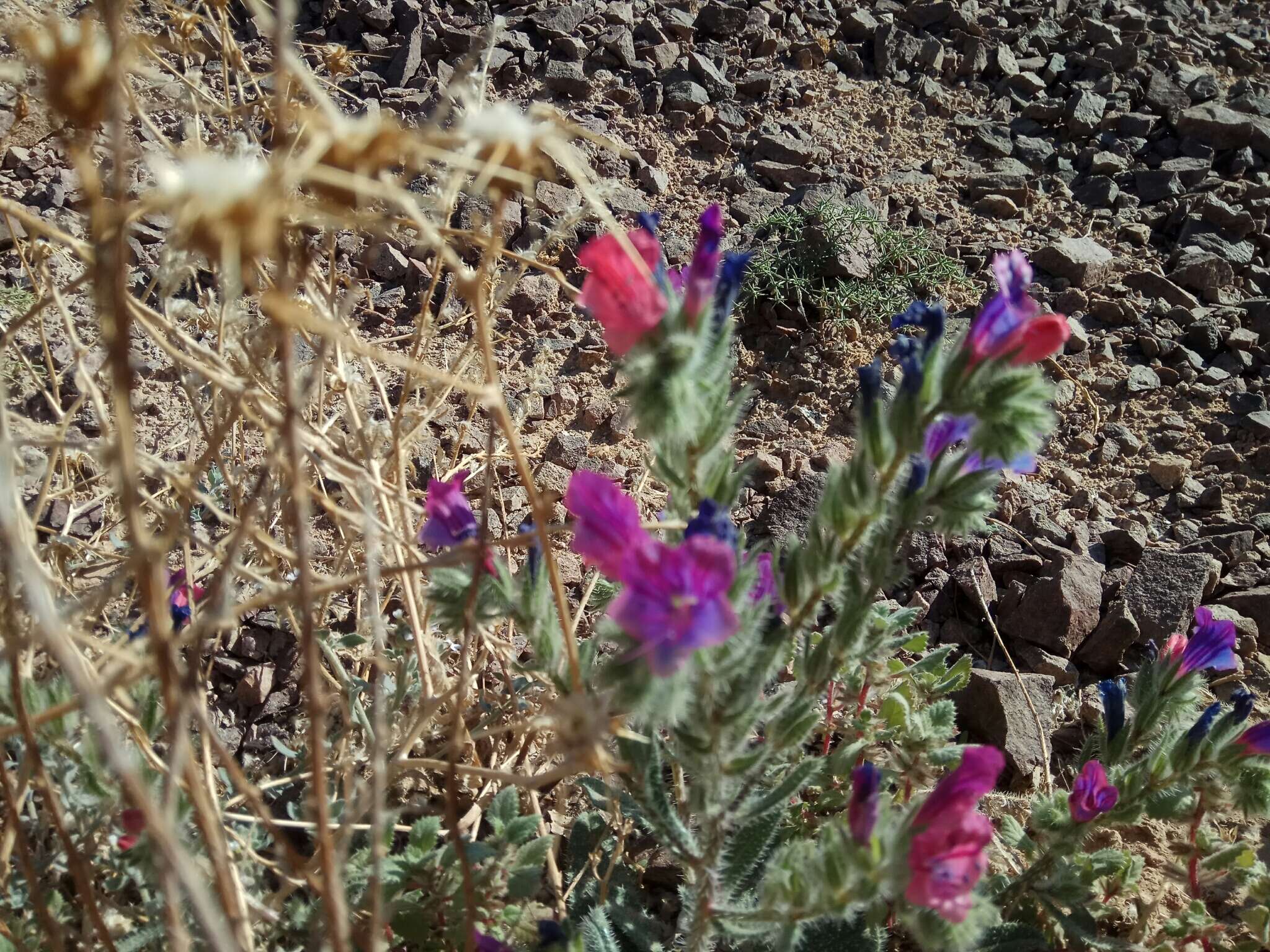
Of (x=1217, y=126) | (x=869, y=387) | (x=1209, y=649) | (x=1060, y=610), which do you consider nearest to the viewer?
(x=869, y=387)

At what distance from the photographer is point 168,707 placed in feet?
3.56

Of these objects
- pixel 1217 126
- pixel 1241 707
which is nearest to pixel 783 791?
pixel 1241 707

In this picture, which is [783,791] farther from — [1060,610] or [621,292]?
[1060,610]

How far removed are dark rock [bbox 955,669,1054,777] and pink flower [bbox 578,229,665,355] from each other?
1.66 metres

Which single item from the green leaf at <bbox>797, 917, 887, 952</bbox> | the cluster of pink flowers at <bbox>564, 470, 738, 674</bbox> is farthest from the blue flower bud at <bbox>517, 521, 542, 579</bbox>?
the green leaf at <bbox>797, 917, 887, 952</bbox>

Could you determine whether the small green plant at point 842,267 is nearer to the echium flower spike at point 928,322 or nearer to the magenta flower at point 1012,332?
the echium flower spike at point 928,322

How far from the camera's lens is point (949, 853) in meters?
1.47

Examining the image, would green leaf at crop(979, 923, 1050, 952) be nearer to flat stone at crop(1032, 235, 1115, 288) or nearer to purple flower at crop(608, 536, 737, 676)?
purple flower at crop(608, 536, 737, 676)

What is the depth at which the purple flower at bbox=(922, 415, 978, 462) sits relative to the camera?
1772 millimetres

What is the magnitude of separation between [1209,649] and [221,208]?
6.68ft

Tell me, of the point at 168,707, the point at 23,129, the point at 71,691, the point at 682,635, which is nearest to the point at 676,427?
the point at 682,635

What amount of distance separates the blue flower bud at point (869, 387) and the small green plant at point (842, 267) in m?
1.95

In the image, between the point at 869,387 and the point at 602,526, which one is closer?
the point at 602,526

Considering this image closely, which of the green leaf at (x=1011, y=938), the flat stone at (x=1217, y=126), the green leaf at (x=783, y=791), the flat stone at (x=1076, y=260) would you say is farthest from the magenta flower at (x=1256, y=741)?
the flat stone at (x=1217, y=126)
